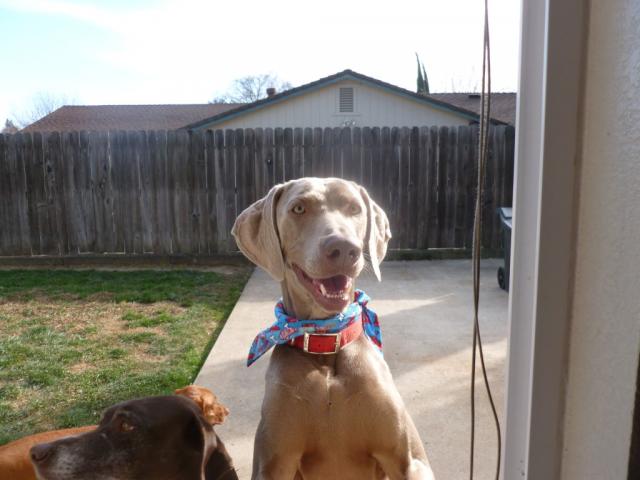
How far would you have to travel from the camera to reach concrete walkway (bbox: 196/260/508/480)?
9.24ft

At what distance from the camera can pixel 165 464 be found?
6.39 feet

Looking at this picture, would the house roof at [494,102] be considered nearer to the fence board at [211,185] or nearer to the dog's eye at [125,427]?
the fence board at [211,185]

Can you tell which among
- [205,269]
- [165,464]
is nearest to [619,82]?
[165,464]

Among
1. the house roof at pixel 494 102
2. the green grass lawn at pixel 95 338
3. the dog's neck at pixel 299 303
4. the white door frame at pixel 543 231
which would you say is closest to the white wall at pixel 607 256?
the white door frame at pixel 543 231

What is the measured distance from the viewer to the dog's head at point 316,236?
185 centimetres

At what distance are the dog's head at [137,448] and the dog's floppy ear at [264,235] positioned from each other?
2.09 feet

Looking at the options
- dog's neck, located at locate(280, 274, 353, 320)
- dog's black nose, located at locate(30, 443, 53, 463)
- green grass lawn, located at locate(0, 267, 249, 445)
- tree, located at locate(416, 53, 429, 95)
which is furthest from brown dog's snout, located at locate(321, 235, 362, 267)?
tree, located at locate(416, 53, 429, 95)

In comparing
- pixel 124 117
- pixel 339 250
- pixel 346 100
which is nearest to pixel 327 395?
pixel 339 250

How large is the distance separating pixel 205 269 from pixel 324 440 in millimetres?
6245

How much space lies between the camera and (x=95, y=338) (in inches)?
181

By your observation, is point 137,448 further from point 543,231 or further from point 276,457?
point 543,231

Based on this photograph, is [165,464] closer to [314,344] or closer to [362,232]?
[314,344]

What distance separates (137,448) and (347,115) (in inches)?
527

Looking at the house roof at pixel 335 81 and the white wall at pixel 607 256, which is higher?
the house roof at pixel 335 81
